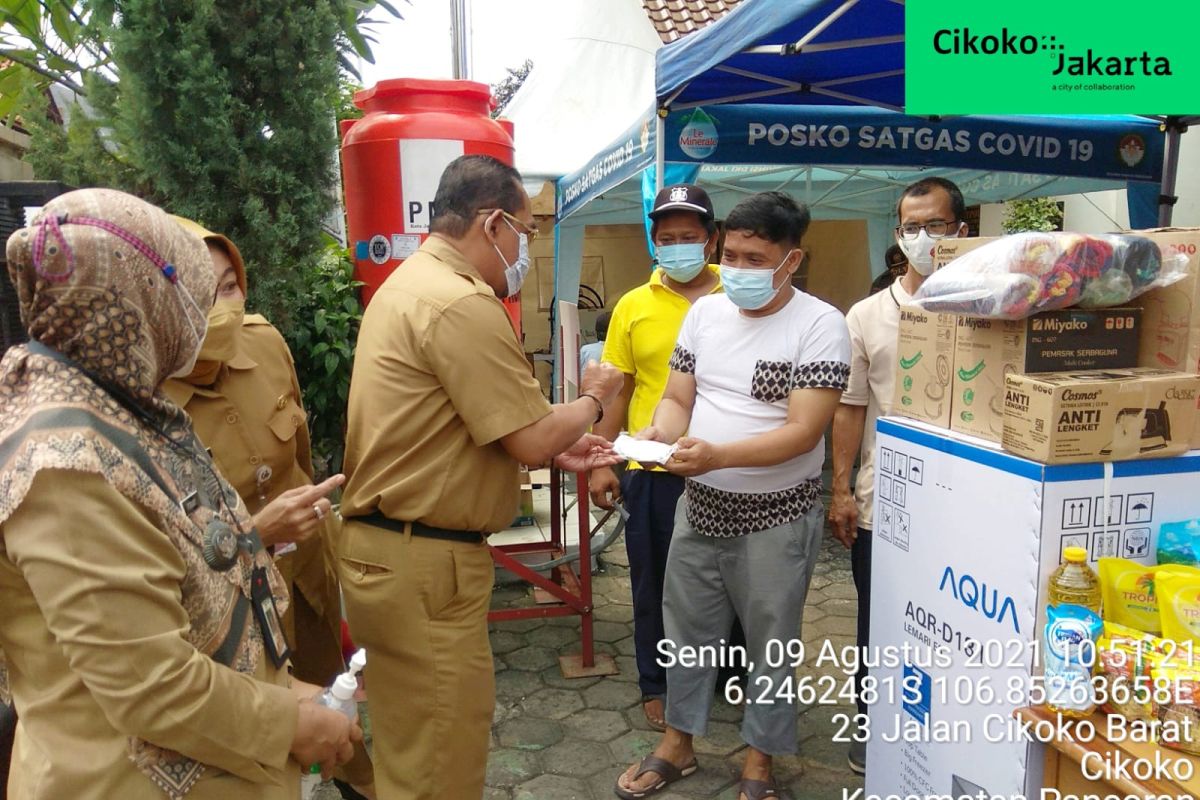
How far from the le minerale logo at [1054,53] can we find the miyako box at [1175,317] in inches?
24.4

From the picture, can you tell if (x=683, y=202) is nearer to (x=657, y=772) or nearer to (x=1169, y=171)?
(x=657, y=772)

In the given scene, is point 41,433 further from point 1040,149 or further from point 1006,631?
point 1040,149

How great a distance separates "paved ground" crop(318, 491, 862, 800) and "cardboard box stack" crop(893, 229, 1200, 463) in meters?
1.55

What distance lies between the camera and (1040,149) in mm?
4898

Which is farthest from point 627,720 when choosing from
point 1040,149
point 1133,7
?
point 1040,149

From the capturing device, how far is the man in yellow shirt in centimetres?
310

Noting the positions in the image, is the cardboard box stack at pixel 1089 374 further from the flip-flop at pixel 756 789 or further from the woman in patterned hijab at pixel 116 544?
the woman in patterned hijab at pixel 116 544

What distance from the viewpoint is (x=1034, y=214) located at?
723 cm

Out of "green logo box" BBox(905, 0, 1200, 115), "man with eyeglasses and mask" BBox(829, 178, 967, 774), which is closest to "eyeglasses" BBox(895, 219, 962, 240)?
"man with eyeglasses and mask" BBox(829, 178, 967, 774)

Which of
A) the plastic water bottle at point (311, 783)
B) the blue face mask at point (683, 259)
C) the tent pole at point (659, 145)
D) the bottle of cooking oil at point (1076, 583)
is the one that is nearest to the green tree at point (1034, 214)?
the tent pole at point (659, 145)

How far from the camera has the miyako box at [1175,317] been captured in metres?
1.70

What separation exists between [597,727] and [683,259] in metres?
1.88

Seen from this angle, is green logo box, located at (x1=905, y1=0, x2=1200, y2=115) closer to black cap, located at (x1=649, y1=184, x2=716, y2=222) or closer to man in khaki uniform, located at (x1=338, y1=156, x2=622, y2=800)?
black cap, located at (x1=649, y1=184, x2=716, y2=222)

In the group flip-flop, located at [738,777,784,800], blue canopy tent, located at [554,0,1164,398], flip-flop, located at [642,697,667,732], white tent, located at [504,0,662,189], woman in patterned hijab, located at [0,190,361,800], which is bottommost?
flip-flop, located at [642,697,667,732]
